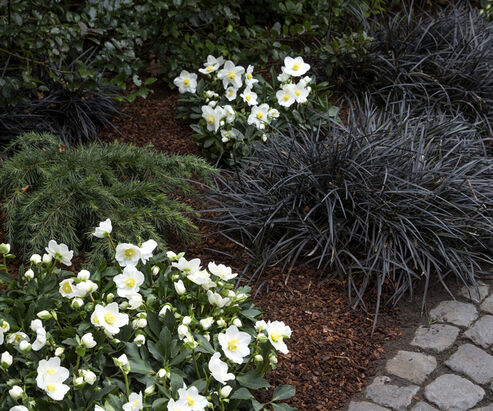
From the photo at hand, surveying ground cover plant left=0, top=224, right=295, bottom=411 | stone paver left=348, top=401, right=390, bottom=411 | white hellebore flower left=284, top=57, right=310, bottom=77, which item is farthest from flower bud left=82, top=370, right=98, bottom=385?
white hellebore flower left=284, top=57, right=310, bottom=77

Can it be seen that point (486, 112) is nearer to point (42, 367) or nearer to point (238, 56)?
point (238, 56)

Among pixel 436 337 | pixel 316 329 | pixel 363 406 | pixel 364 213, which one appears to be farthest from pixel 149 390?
pixel 364 213

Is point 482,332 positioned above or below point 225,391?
below

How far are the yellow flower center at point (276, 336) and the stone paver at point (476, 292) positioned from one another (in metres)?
1.38

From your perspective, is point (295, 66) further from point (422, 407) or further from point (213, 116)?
point (422, 407)

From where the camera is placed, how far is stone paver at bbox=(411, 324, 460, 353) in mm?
3252

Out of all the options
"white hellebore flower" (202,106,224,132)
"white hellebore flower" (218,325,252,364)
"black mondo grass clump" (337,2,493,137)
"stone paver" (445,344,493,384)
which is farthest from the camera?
"black mondo grass clump" (337,2,493,137)

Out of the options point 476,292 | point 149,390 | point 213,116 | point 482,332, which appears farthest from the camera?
point 213,116

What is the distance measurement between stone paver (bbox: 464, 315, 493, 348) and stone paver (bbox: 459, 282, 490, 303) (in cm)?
14

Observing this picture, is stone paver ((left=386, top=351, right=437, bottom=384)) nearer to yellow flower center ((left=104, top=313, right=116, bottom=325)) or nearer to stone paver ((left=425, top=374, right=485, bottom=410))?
stone paver ((left=425, top=374, right=485, bottom=410))

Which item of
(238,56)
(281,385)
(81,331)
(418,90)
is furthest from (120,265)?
(418,90)

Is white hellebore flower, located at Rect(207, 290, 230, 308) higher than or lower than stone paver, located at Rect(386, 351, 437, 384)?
higher

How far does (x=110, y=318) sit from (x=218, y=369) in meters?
0.43

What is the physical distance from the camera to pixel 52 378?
7.59ft
